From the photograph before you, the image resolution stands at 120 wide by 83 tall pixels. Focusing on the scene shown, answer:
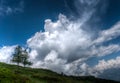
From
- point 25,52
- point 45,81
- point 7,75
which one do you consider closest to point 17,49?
point 25,52

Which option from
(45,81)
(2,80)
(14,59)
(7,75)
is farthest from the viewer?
(14,59)

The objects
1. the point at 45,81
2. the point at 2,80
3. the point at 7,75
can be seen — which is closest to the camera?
the point at 2,80

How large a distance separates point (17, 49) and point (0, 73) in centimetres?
8775

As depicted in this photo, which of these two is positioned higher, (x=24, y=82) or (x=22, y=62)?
(x=22, y=62)

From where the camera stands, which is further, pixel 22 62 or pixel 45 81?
pixel 22 62

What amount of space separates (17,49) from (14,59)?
9389 mm

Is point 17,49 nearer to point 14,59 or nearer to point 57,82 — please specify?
point 14,59

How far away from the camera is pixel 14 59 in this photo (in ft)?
634

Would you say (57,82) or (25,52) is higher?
(25,52)

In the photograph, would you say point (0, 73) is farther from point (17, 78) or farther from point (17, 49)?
point (17, 49)

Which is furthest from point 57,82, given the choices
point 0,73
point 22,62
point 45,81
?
point 0,73

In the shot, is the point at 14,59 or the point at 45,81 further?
the point at 14,59

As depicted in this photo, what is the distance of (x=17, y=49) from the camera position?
636ft

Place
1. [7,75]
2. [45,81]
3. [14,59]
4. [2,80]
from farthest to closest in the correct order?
1. [14,59]
2. [45,81]
3. [7,75]
4. [2,80]
